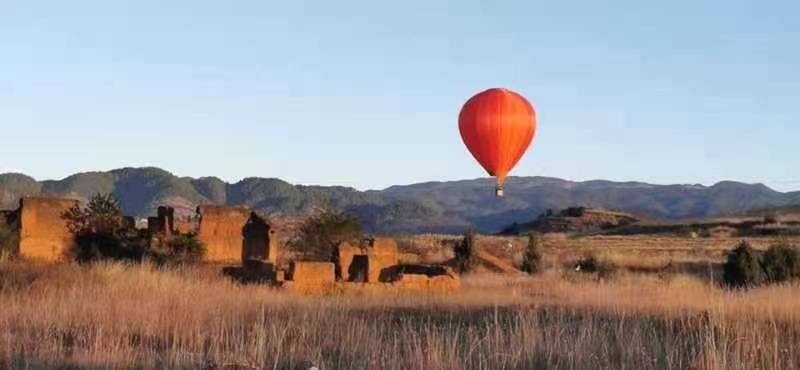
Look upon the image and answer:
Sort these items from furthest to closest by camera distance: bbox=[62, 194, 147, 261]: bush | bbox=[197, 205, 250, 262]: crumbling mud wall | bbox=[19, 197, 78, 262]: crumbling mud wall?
bbox=[197, 205, 250, 262]: crumbling mud wall
bbox=[62, 194, 147, 261]: bush
bbox=[19, 197, 78, 262]: crumbling mud wall

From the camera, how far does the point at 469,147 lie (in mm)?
28891

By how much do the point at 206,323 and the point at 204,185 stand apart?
158 metres

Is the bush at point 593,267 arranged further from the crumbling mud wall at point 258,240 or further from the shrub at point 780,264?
the crumbling mud wall at point 258,240

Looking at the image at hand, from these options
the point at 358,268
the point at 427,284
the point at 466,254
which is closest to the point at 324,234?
the point at 466,254

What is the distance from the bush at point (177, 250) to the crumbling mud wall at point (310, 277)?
4117 millimetres

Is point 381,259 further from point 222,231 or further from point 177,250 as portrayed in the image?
point 177,250

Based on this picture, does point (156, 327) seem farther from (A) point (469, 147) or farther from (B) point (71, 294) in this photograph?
(A) point (469, 147)

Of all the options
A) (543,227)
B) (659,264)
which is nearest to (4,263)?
(659,264)

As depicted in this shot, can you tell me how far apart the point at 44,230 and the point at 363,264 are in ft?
26.6

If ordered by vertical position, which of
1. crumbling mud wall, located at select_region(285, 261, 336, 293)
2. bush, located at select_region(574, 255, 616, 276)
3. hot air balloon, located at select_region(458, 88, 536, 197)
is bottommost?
bush, located at select_region(574, 255, 616, 276)

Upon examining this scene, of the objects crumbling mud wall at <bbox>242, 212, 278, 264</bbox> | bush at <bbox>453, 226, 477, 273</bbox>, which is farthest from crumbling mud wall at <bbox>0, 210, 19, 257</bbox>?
bush at <bbox>453, 226, 477, 273</bbox>

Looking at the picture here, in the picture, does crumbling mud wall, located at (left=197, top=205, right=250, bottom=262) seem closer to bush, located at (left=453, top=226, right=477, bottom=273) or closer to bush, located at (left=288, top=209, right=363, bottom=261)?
bush, located at (left=288, top=209, right=363, bottom=261)

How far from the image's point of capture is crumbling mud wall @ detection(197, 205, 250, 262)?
27344 millimetres

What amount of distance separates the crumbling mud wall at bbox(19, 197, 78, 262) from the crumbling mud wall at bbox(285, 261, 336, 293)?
634 cm
